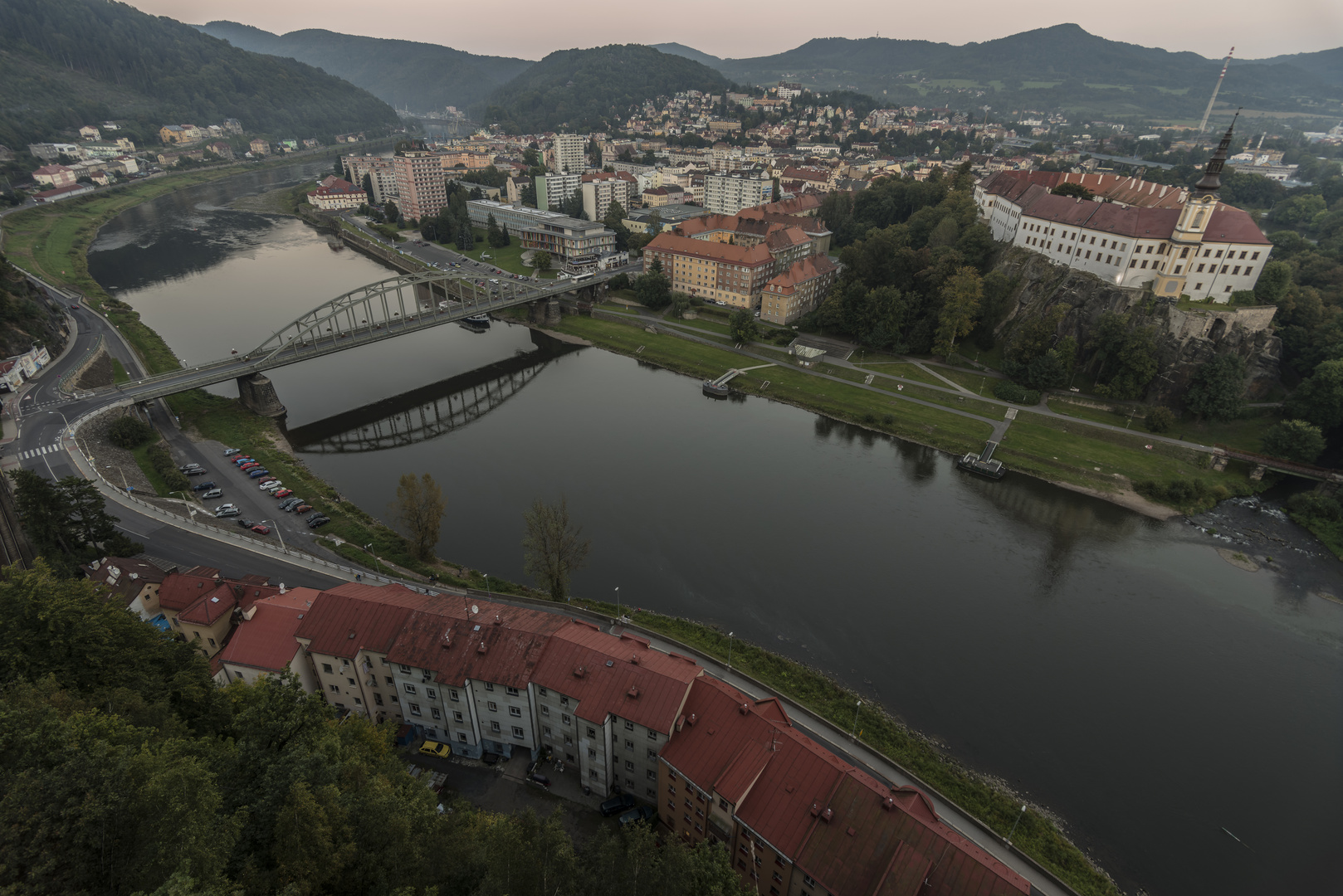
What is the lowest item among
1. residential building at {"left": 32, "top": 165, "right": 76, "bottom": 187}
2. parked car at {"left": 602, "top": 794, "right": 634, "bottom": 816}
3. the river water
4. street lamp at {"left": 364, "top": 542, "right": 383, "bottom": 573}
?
the river water

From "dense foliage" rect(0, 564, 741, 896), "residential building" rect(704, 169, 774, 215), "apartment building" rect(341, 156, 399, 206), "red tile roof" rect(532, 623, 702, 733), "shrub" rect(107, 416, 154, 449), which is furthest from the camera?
"apartment building" rect(341, 156, 399, 206)

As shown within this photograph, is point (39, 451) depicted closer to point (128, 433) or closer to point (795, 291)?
point (128, 433)

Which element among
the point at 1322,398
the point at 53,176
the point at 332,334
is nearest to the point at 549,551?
the point at 332,334

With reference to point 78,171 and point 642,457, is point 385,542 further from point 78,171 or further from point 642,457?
point 78,171

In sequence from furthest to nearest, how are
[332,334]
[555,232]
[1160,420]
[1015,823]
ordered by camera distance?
[555,232], [332,334], [1160,420], [1015,823]

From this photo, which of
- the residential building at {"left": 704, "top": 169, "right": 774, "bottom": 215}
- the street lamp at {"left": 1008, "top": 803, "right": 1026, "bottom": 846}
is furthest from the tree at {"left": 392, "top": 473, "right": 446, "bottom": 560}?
the residential building at {"left": 704, "top": 169, "right": 774, "bottom": 215}

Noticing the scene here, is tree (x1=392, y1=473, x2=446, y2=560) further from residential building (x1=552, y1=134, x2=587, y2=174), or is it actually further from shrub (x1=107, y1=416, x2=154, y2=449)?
residential building (x1=552, y1=134, x2=587, y2=174)

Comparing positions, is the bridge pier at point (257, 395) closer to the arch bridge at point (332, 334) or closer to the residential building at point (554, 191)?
the arch bridge at point (332, 334)
